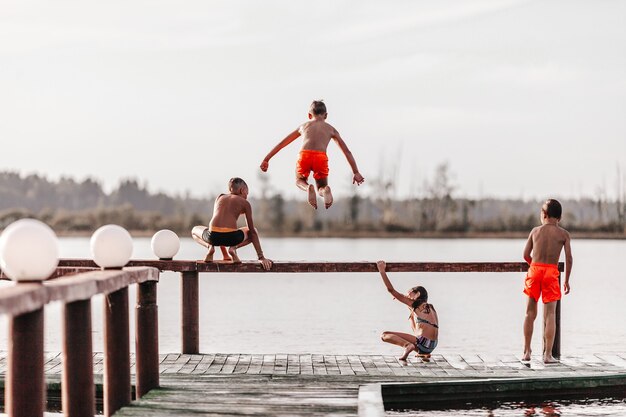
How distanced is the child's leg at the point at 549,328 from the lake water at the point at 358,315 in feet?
21.9

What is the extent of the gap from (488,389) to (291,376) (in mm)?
1634

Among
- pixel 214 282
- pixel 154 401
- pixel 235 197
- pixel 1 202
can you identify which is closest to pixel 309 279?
pixel 214 282

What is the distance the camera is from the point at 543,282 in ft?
32.6

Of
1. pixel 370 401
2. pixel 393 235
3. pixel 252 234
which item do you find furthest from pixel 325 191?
pixel 393 235

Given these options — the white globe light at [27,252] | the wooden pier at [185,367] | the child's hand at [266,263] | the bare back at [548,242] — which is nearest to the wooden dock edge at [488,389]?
the wooden pier at [185,367]

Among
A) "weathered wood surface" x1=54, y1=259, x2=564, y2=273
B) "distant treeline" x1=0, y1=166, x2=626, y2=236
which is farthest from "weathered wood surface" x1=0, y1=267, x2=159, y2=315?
"distant treeline" x1=0, y1=166, x2=626, y2=236

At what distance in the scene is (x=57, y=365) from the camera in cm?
974

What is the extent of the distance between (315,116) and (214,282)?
32.9 metres

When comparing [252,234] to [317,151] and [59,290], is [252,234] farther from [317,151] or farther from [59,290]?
[59,290]

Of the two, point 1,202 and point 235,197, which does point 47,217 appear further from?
point 235,197

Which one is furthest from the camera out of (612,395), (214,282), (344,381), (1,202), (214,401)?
(1,202)

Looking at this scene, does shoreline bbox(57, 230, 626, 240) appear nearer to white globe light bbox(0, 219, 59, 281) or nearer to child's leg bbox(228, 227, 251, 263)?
child's leg bbox(228, 227, 251, 263)

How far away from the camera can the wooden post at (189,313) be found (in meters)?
10.5

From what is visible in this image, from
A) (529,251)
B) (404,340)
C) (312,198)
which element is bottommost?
(404,340)
